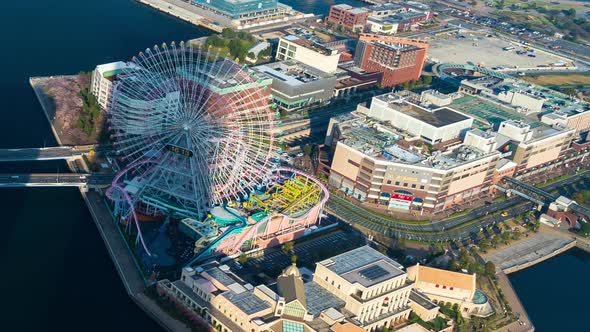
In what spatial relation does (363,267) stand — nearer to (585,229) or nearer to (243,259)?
(243,259)

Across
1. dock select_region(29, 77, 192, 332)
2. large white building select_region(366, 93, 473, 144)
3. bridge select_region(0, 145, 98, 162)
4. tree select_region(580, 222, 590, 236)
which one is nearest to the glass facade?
large white building select_region(366, 93, 473, 144)

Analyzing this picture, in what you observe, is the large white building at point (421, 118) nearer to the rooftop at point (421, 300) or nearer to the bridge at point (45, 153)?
the rooftop at point (421, 300)

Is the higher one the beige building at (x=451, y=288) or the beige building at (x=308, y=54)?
the beige building at (x=308, y=54)

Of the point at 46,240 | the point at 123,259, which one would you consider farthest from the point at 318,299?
the point at 46,240

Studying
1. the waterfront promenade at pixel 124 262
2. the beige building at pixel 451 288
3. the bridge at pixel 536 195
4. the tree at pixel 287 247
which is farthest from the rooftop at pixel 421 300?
the bridge at pixel 536 195

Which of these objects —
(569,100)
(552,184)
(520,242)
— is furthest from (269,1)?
(520,242)

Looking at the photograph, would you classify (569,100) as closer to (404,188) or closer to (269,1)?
(404,188)
